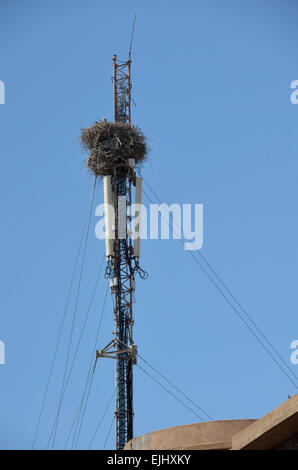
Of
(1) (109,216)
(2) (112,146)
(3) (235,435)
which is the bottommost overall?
(3) (235,435)

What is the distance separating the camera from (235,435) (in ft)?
88.1

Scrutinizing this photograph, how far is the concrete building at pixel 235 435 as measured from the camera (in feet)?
80.5

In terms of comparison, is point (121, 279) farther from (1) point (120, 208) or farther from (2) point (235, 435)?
(2) point (235, 435)

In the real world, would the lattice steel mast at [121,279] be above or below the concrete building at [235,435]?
above

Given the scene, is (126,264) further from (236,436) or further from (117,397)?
(236,436)

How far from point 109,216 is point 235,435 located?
2029 cm

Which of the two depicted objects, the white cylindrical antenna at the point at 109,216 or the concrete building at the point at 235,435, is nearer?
the concrete building at the point at 235,435

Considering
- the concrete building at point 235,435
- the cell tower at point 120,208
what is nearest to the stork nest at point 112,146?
the cell tower at point 120,208

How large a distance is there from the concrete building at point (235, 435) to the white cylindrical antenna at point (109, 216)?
49.2 ft

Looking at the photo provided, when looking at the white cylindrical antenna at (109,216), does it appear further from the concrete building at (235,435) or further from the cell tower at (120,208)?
the concrete building at (235,435)

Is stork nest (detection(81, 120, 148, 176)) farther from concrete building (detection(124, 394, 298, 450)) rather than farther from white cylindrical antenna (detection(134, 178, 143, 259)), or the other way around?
concrete building (detection(124, 394, 298, 450))

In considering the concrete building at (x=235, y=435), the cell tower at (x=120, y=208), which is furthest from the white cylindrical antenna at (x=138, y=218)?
the concrete building at (x=235, y=435)

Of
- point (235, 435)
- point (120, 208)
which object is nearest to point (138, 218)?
point (120, 208)
